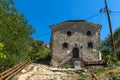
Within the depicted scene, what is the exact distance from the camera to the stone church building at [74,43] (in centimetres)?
3416

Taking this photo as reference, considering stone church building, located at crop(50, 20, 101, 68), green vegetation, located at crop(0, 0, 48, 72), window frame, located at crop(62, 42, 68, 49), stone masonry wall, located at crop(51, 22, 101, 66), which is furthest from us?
window frame, located at crop(62, 42, 68, 49)

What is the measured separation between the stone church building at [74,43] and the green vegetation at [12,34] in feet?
49.2

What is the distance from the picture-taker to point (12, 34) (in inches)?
635

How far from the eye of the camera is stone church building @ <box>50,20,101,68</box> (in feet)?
112

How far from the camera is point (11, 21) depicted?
53.0 ft

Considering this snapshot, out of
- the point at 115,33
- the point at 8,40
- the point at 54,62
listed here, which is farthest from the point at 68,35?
the point at 8,40

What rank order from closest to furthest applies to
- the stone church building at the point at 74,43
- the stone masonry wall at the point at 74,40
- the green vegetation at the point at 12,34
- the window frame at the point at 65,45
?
the green vegetation at the point at 12,34 < the stone church building at the point at 74,43 < the stone masonry wall at the point at 74,40 < the window frame at the point at 65,45

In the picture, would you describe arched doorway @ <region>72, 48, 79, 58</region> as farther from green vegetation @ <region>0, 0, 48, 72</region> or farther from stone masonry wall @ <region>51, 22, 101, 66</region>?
green vegetation @ <region>0, 0, 48, 72</region>

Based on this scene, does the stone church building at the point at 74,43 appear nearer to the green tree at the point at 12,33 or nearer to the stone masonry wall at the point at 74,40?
the stone masonry wall at the point at 74,40

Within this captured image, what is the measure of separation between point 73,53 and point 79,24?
528cm

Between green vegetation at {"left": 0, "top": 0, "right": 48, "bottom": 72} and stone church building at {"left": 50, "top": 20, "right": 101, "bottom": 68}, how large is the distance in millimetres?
14991

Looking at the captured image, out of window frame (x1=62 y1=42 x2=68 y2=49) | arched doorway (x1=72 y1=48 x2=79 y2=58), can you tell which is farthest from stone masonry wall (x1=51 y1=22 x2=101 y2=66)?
arched doorway (x1=72 y1=48 x2=79 y2=58)

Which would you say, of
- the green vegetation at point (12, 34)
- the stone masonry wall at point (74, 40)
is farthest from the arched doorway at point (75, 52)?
the green vegetation at point (12, 34)

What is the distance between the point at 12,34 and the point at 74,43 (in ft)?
65.4
